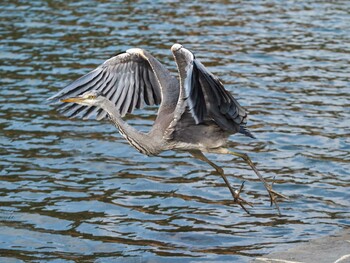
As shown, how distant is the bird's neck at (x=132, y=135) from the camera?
8.20 meters

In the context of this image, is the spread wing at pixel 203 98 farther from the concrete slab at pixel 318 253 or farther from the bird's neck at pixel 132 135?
the concrete slab at pixel 318 253

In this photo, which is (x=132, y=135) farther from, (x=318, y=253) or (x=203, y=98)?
(x=318, y=253)

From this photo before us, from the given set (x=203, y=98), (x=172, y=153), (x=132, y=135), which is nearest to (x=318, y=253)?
(x=203, y=98)

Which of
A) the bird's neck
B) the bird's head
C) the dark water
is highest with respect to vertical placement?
the bird's head

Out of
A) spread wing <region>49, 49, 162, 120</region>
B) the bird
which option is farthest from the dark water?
spread wing <region>49, 49, 162, 120</region>

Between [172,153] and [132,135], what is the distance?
304 centimetres

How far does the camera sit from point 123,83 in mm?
9484

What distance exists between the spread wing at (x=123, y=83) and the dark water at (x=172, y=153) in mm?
1099

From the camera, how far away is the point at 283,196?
891cm

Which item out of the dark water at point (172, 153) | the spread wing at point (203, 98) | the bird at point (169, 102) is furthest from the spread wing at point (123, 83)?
the spread wing at point (203, 98)

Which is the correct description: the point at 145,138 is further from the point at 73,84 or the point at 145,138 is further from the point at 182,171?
the point at 182,171

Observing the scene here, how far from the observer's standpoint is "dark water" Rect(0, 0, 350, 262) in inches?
342

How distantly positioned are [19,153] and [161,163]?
187cm

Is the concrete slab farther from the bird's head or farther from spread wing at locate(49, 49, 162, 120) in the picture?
spread wing at locate(49, 49, 162, 120)
